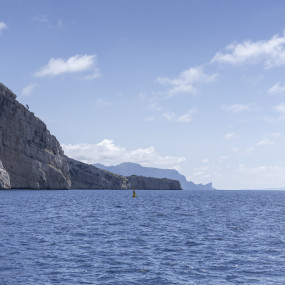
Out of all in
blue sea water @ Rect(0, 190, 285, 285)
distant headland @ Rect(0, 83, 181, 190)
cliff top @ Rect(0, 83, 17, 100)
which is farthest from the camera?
cliff top @ Rect(0, 83, 17, 100)

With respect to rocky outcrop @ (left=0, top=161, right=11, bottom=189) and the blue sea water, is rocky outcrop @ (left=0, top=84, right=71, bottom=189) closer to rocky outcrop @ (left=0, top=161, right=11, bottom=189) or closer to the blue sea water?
rocky outcrop @ (left=0, top=161, right=11, bottom=189)

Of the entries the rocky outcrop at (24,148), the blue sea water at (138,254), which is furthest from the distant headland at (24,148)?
the blue sea water at (138,254)

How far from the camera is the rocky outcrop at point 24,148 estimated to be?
478 feet

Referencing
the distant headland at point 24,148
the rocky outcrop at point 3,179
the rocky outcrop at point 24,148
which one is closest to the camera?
the rocky outcrop at point 3,179

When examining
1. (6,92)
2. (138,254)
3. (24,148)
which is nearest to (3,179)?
(24,148)

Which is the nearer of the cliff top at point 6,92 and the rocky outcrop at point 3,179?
the rocky outcrop at point 3,179

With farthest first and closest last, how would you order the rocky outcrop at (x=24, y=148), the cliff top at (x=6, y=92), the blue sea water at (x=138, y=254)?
1. the cliff top at (x=6, y=92)
2. the rocky outcrop at (x=24, y=148)
3. the blue sea water at (x=138, y=254)

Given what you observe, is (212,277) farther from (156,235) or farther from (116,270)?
(156,235)

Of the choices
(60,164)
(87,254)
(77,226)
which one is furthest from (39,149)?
(87,254)

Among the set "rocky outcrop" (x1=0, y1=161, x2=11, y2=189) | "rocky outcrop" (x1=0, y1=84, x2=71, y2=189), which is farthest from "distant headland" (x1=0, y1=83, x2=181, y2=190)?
"rocky outcrop" (x1=0, y1=161, x2=11, y2=189)

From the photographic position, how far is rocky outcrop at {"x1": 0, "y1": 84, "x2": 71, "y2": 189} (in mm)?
145750

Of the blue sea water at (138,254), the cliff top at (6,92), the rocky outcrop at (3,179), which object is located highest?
the cliff top at (6,92)

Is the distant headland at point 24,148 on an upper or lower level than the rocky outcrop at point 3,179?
upper

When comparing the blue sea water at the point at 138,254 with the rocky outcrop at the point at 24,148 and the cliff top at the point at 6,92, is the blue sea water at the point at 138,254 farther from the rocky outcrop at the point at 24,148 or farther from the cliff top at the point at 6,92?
the cliff top at the point at 6,92
